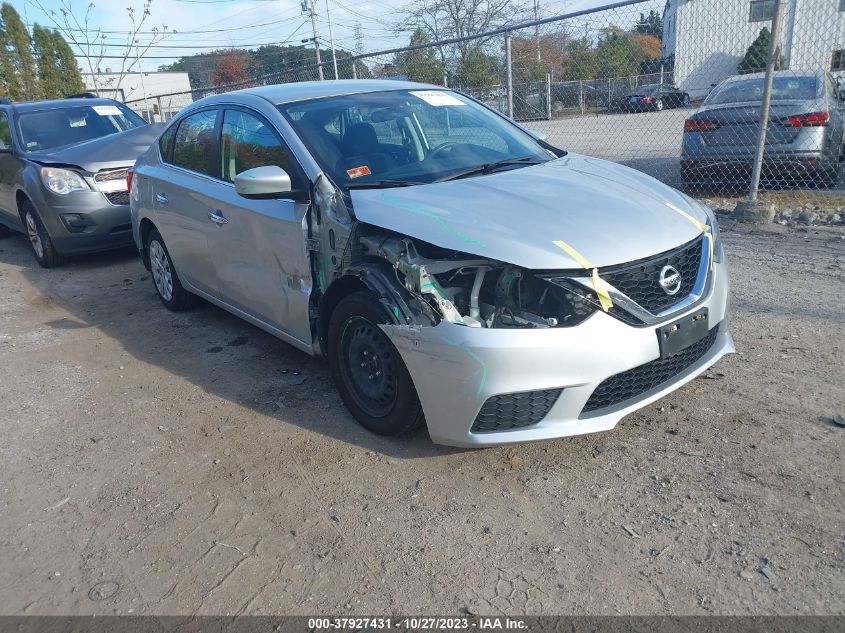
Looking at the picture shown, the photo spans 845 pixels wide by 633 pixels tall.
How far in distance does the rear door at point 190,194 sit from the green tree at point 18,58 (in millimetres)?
18685

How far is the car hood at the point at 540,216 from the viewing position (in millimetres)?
3002

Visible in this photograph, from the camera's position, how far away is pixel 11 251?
9.30 m

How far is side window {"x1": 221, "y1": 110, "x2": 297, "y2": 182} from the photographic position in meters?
4.02

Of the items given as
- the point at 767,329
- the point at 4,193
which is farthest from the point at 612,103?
the point at 4,193

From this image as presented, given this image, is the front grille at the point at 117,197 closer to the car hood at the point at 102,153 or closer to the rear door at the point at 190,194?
the car hood at the point at 102,153

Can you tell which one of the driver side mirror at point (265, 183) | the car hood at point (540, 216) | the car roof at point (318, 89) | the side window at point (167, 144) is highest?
the car roof at point (318, 89)

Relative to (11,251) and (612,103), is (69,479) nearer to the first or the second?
(11,251)

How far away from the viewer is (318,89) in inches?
178

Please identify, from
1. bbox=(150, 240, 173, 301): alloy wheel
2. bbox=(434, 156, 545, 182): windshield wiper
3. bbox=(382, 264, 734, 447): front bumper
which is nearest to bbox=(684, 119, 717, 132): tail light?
bbox=(434, 156, 545, 182): windshield wiper

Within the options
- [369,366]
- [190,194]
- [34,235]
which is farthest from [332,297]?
[34,235]

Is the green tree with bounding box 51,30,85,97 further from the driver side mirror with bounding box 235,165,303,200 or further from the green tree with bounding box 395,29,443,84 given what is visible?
the driver side mirror with bounding box 235,165,303,200

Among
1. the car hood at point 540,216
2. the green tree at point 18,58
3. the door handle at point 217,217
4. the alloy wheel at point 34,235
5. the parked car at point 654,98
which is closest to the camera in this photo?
the car hood at point 540,216

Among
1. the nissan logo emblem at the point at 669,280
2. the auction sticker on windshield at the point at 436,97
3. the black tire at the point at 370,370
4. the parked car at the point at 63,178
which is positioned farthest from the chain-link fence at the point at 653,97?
the black tire at the point at 370,370

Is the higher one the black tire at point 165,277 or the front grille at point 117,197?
the front grille at point 117,197
